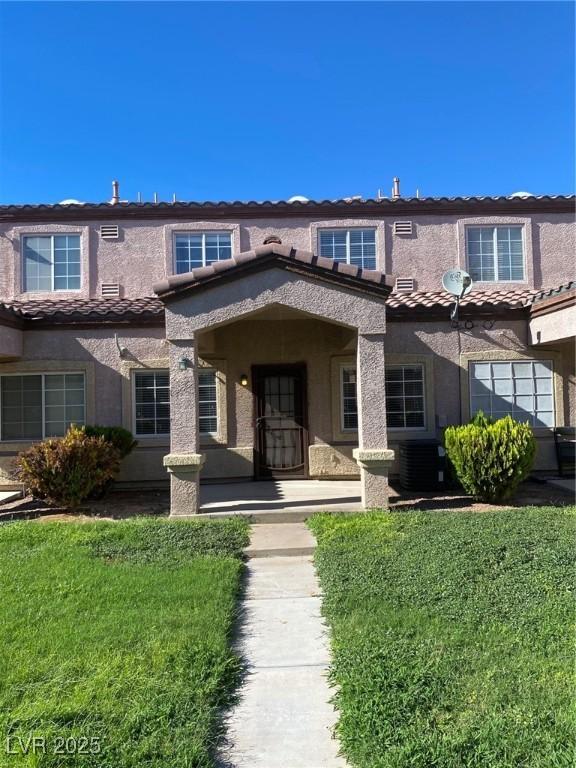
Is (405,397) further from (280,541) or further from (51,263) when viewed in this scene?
(51,263)

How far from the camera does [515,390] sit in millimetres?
11539

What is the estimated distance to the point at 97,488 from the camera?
1016cm

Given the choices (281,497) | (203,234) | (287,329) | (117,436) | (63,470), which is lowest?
(281,497)

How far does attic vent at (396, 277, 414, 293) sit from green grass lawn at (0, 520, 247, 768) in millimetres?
7949

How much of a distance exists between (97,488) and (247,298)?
4.60 meters

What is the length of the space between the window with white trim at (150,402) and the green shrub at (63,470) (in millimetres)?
2151

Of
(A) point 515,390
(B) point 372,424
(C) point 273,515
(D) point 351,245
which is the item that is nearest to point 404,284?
(D) point 351,245

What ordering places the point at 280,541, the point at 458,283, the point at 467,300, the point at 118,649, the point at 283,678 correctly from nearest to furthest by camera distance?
1. the point at 283,678
2. the point at 118,649
3. the point at 280,541
4. the point at 458,283
5. the point at 467,300

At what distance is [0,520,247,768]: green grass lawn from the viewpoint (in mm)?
3188

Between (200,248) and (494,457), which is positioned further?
(200,248)

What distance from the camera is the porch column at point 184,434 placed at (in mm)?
8695

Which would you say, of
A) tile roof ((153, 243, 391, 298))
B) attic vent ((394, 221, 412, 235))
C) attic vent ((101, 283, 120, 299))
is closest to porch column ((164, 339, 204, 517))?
tile roof ((153, 243, 391, 298))

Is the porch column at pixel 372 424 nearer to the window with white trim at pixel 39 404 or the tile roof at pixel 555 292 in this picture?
the tile roof at pixel 555 292

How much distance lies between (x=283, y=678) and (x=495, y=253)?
11811mm
